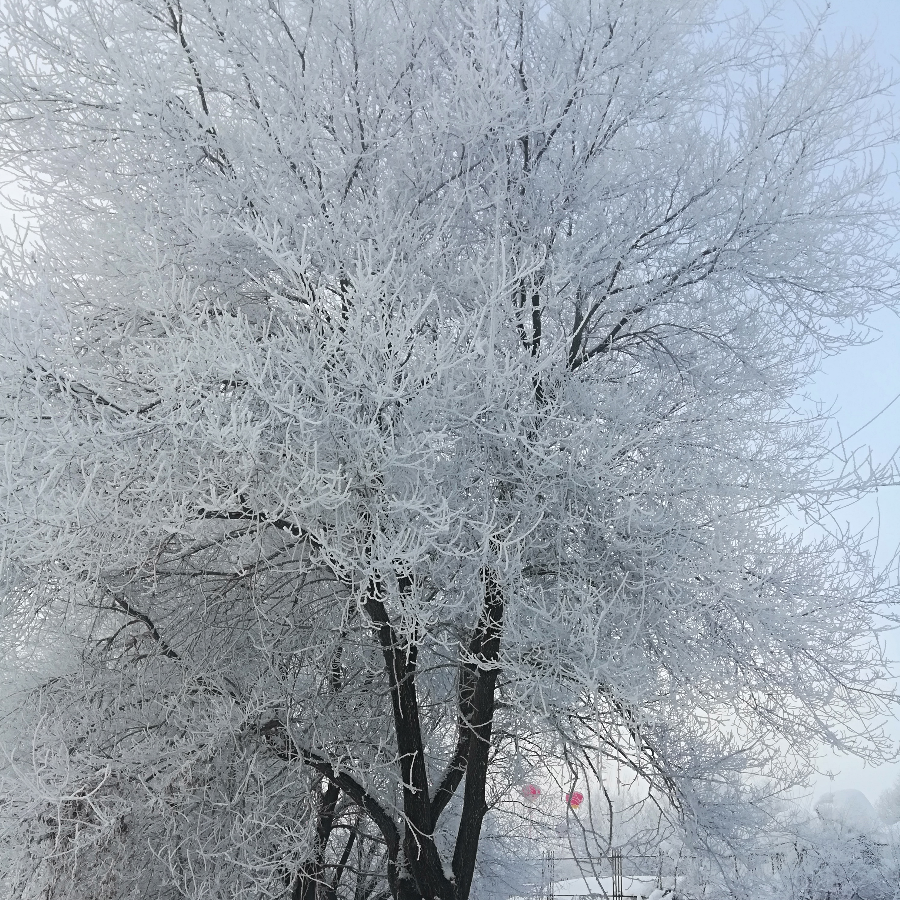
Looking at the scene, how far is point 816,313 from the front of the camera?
792 cm

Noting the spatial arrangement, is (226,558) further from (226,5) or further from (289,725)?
(226,5)

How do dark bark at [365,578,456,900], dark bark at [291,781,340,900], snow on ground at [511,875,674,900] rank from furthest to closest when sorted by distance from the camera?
snow on ground at [511,875,674,900]
dark bark at [291,781,340,900]
dark bark at [365,578,456,900]

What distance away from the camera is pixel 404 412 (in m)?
5.29

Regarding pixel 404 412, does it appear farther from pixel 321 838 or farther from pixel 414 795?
pixel 321 838

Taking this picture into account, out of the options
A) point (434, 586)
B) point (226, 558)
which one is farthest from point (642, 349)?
point (226, 558)

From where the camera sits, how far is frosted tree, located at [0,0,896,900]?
5.34 metres

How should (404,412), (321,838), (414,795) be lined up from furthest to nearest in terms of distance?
(321,838)
(414,795)
(404,412)

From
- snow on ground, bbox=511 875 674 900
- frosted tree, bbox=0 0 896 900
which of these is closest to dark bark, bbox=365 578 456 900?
frosted tree, bbox=0 0 896 900

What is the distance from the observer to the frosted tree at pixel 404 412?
5.34 meters

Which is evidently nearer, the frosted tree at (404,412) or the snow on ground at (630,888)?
the frosted tree at (404,412)

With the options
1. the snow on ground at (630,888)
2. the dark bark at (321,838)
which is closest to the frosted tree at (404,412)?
the dark bark at (321,838)

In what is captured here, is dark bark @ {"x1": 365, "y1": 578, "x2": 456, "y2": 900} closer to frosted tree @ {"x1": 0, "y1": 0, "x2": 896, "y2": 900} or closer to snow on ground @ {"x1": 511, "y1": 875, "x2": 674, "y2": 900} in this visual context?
frosted tree @ {"x1": 0, "y1": 0, "x2": 896, "y2": 900}

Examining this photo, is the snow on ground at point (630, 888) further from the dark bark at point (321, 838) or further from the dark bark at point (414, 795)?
the dark bark at point (321, 838)

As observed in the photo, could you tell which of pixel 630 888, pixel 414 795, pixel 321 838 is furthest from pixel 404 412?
pixel 630 888
